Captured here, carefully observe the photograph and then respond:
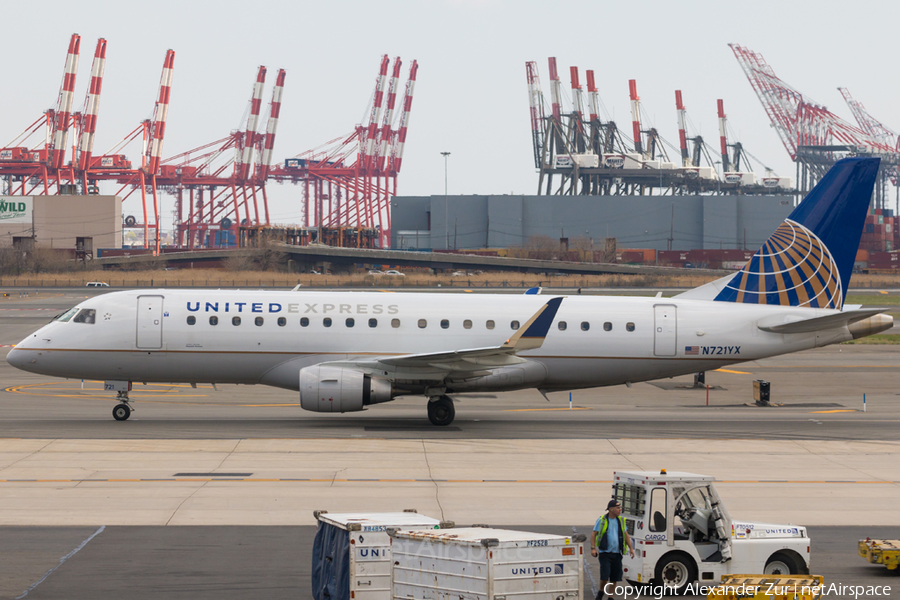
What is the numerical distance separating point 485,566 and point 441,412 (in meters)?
18.3

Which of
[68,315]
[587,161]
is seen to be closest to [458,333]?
[68,315]

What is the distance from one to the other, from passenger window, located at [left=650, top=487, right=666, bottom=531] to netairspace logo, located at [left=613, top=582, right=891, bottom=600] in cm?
84

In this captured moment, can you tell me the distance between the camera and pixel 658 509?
531 inches

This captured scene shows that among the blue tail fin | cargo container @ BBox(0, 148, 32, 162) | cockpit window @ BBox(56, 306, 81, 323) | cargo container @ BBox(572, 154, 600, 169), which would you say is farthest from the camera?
cargo container @ BBox(572, 154, 600, 169)

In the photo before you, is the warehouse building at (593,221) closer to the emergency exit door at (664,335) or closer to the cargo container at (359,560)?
the emergency exit door at (664,335)

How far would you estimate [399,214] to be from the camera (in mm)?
199500

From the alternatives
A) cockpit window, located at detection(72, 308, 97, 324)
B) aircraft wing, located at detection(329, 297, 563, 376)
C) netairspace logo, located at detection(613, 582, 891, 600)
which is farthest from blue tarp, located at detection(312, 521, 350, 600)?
cockpit window, located at detection(72, 308, 97, 324)

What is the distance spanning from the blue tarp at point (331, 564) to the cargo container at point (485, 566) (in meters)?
0.72

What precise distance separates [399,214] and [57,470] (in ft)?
589

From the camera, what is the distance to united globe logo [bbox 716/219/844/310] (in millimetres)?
30641

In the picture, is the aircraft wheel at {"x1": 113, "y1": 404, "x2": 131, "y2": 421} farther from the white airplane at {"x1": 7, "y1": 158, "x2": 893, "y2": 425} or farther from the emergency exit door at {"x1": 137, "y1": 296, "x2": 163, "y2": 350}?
the emergency exit door at {"x1": 137, "y1": 296, "x2": 163, "y2": 350}

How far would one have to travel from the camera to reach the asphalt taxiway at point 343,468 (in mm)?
15016

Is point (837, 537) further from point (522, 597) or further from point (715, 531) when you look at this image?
point (522, 597)

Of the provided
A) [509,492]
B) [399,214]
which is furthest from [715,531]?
[399,214]
